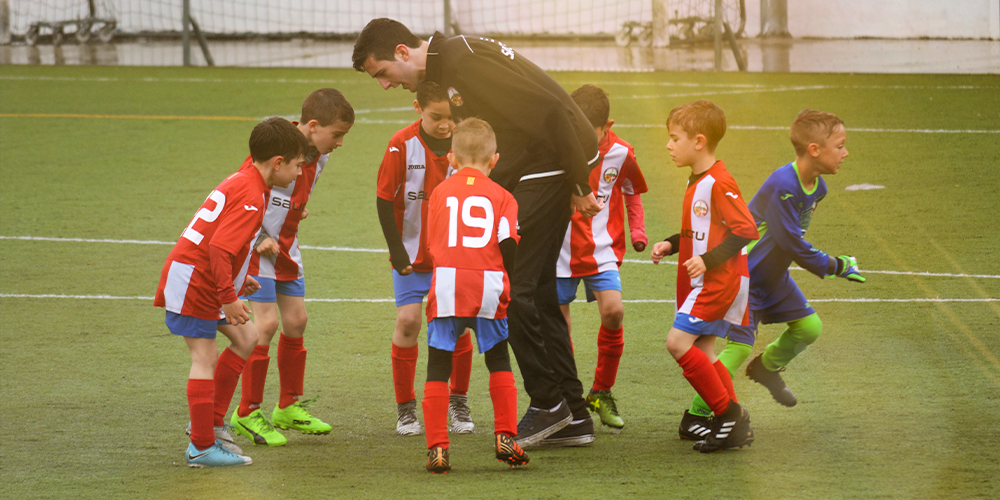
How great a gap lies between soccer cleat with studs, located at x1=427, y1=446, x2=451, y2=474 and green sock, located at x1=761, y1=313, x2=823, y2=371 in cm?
147

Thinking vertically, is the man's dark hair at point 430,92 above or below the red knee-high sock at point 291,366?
above

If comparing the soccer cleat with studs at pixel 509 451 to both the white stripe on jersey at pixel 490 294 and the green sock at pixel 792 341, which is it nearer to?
the white stripe on jersey at pixel 490 294

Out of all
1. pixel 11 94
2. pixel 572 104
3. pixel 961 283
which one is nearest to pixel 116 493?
pixel 572 104

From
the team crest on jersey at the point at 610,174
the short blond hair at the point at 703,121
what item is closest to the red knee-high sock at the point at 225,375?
the team crest on jersey at the point at 610,174

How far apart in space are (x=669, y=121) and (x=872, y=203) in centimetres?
513

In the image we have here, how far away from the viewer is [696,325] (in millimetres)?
3660

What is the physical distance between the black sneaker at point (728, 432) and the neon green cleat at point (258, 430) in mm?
1613

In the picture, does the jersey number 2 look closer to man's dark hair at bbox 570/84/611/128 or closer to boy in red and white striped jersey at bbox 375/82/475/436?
boy in red and white striped jersey at bbox 375/82/475/436

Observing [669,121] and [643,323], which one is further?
[643,323]

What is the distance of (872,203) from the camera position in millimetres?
8344

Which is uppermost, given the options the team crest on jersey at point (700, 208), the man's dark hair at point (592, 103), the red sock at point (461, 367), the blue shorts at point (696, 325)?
the man's dark hair at point (592, 103)

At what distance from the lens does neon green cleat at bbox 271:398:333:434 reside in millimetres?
3951

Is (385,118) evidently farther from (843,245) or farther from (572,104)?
(572,104)

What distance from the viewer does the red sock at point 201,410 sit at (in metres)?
3.49
